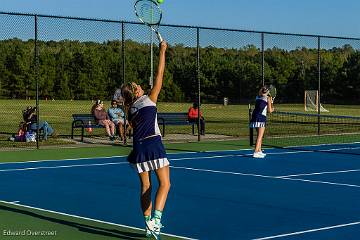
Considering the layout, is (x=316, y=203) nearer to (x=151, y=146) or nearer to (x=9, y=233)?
(x=151, y=146)

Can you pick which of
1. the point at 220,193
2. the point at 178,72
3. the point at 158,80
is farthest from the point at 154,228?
the point at 178,72

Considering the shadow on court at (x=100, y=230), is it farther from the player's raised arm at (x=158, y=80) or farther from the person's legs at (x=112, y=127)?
the person's legs at (x=112, y=127)

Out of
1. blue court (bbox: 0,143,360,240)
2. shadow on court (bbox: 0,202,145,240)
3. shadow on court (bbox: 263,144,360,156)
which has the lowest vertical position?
shadow on court (bbox: 0,202,145,240)

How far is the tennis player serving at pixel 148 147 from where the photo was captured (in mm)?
6727

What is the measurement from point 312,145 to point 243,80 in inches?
1416

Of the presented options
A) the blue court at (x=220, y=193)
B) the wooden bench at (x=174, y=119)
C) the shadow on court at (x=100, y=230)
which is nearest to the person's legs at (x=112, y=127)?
the wooden bench at (x=174, y=119)

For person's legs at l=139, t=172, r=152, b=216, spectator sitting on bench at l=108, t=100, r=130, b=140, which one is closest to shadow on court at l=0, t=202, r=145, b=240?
person's legs at l=139, t=172, r=152, b=216

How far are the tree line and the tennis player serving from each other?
92.7 ft

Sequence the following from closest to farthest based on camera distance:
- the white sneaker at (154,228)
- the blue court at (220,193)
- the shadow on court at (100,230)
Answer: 1. the white sneaker at (154,228)
2. the shadow on court at (100,230)
3. the blue court at (220,193)

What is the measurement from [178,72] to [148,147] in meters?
42.4

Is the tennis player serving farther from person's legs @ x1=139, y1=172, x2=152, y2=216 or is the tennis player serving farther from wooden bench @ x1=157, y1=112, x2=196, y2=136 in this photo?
wooden bench @ x1=157, y1=112, x2=196, y2=136

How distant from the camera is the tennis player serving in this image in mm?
6727

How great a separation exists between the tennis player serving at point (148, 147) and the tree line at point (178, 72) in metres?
28.2

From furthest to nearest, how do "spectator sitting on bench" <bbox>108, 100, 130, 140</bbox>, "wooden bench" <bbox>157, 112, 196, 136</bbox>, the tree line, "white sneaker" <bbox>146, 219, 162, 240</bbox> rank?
the tree line → "wooden bench" <bbox>157, 112, 196, 136</bbox> → "spectator sitting on bench" <bbox>108, 100, 130, 140</bbox> → "white sneaker" <bbox>146, 219, 162, 240</bbox>
